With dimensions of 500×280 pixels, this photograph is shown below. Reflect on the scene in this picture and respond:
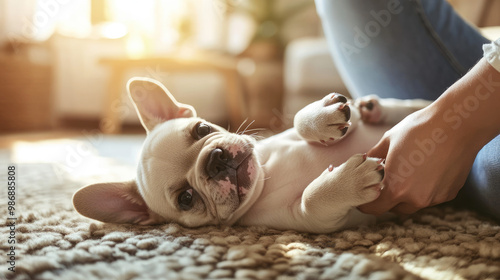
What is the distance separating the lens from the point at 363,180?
3.41ft

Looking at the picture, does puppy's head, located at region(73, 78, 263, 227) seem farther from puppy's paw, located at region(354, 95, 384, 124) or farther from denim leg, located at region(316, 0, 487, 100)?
denim leg, located at region(316, 0, 487, 100)

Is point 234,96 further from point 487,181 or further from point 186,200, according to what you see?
point 487,181

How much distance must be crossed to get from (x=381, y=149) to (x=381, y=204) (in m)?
0.14

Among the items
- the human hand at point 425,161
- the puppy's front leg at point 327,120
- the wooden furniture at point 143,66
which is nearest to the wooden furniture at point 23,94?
the wooden furniture at point 143,66

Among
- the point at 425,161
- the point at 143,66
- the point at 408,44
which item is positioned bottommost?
the point at 425,161

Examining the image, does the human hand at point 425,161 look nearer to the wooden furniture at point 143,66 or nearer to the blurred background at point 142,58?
the blurred background at point 142,58

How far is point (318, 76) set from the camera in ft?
12.6

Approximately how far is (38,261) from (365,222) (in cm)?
83

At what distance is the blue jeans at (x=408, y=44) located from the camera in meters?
1.55

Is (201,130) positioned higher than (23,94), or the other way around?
(201,130)

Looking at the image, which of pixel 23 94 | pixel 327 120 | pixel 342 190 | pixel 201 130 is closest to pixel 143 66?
A: pixel 23 94

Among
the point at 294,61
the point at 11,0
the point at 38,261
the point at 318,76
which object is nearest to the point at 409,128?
the point at 38,261

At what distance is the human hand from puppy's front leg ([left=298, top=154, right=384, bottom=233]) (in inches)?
1.9

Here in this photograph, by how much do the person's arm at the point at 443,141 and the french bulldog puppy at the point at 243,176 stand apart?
0.14 metres
